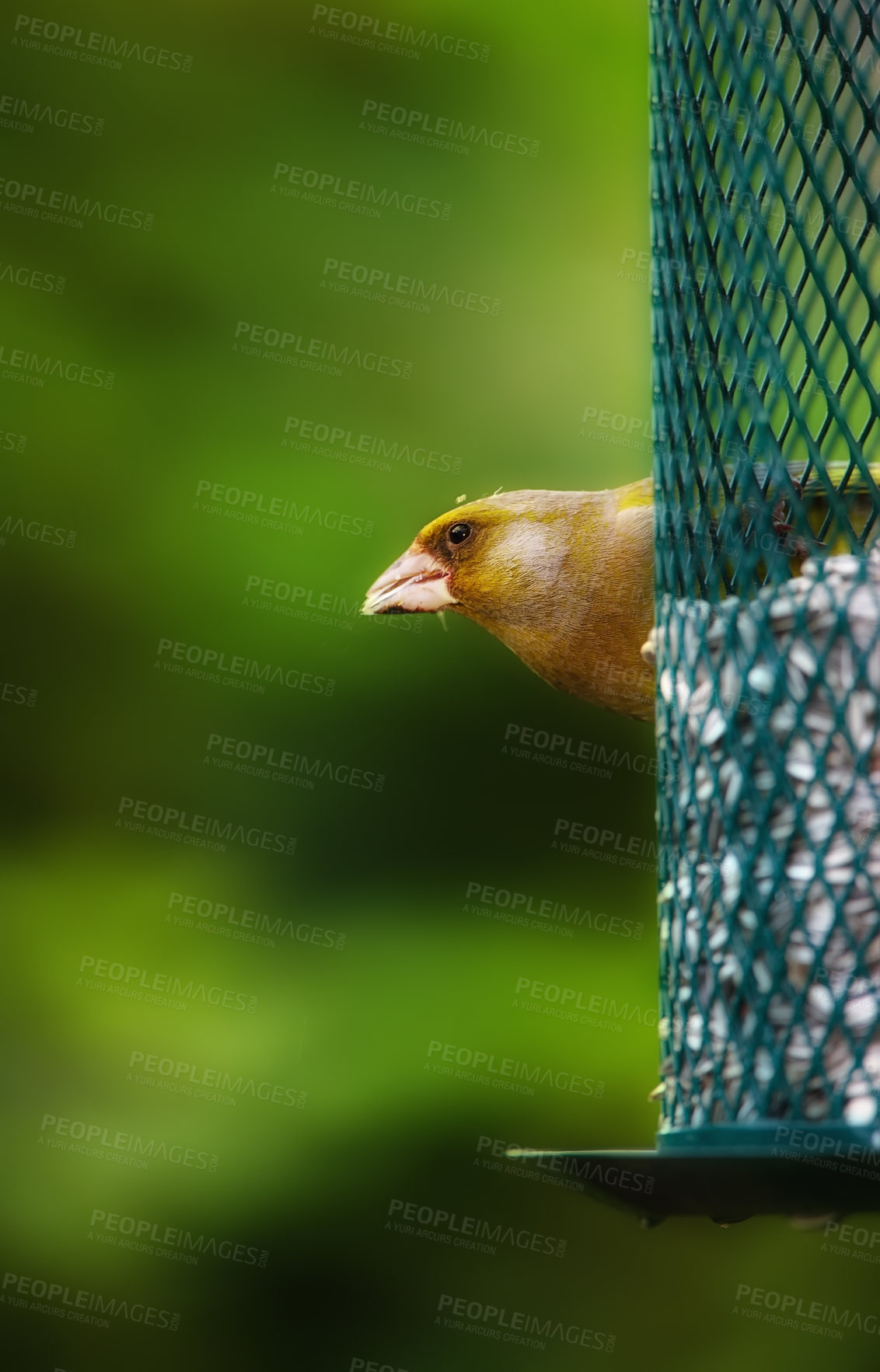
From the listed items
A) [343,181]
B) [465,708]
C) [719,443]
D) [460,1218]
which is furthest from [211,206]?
[460,1218]

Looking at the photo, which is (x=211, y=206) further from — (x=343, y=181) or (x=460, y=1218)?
(x=460, y=1218)

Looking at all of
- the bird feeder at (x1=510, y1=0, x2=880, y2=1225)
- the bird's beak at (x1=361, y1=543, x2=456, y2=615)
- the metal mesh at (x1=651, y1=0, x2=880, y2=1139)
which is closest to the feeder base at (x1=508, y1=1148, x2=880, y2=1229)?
the bird feeder at (x1=510, y1=0, x2=880, y2=1225)

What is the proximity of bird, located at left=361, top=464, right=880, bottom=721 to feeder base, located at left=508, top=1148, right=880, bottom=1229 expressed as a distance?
4.26ft

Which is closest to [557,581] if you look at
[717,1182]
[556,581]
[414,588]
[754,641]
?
[556,581]

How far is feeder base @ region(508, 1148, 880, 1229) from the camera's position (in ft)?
4.42

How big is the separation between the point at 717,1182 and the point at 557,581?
162cm

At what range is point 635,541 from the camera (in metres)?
2.72

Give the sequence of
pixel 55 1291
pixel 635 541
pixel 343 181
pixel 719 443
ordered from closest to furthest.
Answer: pixel 719 443
pixel 635 541
pixel 55 1291
pixel 343 181

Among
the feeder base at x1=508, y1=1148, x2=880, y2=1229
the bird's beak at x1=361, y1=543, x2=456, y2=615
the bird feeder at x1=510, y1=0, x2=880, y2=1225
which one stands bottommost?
the feeder base at x1=508, y1=1148, x2=880, y2=1229

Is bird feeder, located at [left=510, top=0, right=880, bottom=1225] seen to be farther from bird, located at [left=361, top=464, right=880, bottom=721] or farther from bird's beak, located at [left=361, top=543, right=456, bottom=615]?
bird's beak, located at [left=361, top=543, right=456, bottom=615]

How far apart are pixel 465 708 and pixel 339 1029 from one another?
126cm

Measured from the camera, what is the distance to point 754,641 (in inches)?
71.3

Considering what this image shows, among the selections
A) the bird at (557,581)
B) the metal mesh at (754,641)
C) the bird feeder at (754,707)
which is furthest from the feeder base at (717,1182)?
the bird at (557,581)

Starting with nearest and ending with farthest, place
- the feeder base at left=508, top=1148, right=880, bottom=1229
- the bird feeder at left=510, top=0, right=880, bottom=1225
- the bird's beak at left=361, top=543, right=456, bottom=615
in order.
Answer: the feeder base at left=508, top=1148, right=880, bottom=1229 < the bird feeder at left=510, top=0, right=880, bottom=1225 < the bird's beak at left=361, top=543, right=456, bottom=615
